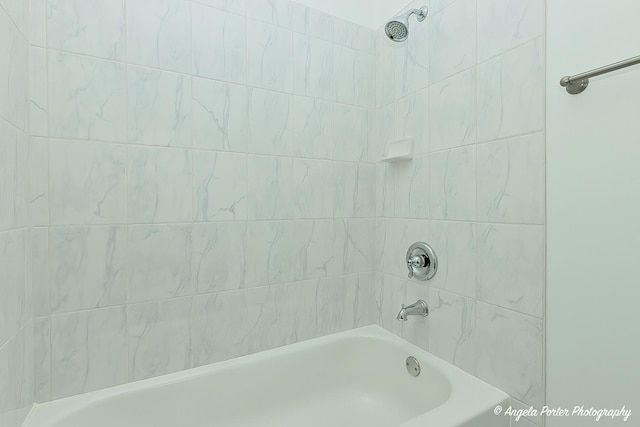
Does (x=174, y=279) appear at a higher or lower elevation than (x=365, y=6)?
lower

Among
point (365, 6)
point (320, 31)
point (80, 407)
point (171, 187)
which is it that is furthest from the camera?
point (365, 6)

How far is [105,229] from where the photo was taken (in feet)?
3.73

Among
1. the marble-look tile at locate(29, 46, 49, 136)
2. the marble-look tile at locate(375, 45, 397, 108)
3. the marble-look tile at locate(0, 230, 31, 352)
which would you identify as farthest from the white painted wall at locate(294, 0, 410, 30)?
the marble-look tile at locate(0, 230, 31, 352)

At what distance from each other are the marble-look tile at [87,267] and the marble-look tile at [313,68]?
40.5 inches

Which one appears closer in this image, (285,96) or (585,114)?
(585,114)

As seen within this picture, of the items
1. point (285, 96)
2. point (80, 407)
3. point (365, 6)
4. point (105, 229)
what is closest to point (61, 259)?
point (105, 229)

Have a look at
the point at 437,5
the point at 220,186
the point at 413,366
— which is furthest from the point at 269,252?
the point at 437,5

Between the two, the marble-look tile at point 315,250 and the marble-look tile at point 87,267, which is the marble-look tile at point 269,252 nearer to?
the marble-look tile at point 315,250

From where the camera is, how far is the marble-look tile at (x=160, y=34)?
1163mm

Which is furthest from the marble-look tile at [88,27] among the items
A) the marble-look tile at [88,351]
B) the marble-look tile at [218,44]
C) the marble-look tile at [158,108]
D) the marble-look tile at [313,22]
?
the marble-look tile at [88,351]

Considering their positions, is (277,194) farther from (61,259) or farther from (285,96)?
(61,259)

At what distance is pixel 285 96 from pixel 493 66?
87 centimetres

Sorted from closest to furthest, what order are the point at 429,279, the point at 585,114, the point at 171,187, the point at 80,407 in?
the point at 585,114 < the point at 80,407 < the point at 171,187 < the point at 429,279

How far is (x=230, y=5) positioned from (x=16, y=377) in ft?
5.02
